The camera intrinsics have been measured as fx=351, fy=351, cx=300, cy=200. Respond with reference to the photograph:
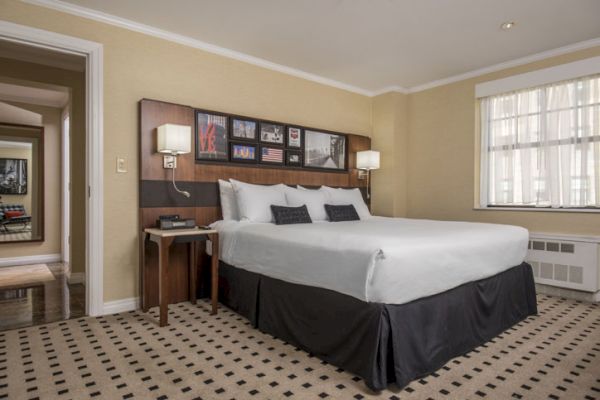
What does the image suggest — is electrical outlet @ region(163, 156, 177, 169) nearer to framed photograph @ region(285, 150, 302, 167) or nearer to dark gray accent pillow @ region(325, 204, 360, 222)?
framed photograph @ region(285, 150, 302, 167)

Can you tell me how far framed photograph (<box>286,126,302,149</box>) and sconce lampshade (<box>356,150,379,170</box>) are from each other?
981 mm

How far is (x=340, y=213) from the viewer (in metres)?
4.05

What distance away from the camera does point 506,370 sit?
212 centimetres

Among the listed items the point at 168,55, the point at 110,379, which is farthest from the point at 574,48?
the point at 110,379

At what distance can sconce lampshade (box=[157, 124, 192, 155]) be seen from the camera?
3125 mm

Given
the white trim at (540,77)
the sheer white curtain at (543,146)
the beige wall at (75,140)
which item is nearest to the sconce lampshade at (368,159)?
the sheer white curtain at (543,146)

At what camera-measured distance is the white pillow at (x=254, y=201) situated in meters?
3.50

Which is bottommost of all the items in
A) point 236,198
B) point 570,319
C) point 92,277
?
point 570,319

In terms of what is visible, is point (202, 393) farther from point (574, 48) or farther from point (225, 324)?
point (574, 48)

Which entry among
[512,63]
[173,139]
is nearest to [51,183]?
[173,139]

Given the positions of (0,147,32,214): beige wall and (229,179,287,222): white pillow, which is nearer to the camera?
(229,179,287,222): white pillow

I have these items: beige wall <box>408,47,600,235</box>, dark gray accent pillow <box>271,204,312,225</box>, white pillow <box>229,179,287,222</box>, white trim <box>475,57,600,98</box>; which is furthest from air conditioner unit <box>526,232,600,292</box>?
white pillow <box>229,179,287,222</box>

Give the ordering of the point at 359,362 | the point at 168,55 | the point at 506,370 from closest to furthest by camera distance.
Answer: the point at 359,362, the point at 506,370, the point at 168,55

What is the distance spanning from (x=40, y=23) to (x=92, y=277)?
2180 mm
